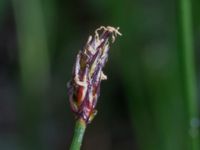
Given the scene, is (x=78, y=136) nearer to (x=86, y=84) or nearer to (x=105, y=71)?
(x=86, y=84)

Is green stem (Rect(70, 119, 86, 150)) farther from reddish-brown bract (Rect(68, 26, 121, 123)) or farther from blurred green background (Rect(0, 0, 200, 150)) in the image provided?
blurred green background (Rect(0, 0, 200, 150))

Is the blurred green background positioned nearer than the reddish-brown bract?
No

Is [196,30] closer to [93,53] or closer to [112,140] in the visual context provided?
[112,140]

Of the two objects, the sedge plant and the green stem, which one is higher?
the sedge plant

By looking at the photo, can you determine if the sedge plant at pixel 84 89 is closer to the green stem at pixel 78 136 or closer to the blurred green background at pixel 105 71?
the green stem at pixel 78 136

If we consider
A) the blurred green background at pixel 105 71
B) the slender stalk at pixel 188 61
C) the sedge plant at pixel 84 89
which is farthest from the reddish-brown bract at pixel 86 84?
the blurred green background at pixel 105 71

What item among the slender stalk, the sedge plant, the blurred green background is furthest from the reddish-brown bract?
the blurred green background

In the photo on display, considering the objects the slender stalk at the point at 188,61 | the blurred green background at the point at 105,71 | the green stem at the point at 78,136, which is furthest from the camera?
the blurred green background at the point at 105,71
